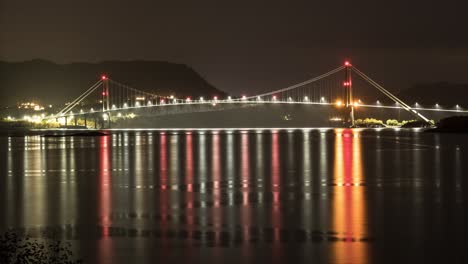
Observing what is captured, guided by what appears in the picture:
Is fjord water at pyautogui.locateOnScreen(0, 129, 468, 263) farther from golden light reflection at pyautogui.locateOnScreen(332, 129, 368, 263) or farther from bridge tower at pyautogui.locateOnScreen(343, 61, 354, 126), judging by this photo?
bridge tower at pyautogui.locateOnScreen(343, 61, 354, 126)

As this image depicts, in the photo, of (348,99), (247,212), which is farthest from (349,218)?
(348,99)

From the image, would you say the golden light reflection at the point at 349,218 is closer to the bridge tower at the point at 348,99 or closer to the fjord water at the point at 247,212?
the fjord water at the point at 247,212

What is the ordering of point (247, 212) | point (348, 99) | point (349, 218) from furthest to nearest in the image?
Answer: 1. point (348, 99)
2. point (247, 212)
3. point (349, 218)

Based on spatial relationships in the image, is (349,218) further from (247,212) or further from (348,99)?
(348,99)

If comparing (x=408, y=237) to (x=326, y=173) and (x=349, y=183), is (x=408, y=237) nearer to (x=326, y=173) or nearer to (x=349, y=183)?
(x=349, y=183)

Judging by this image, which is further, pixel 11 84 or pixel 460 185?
pixel 11 84

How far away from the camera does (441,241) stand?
323 inches

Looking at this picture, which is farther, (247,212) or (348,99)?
(348,99)

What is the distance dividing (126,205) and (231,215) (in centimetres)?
200

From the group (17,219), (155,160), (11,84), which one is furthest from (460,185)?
(11,84)

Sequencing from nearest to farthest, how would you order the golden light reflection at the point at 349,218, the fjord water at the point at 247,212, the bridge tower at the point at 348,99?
the golden light reflection at the point at 349,218
the fjord water at the point at 247,212
the bridge tower at the point at 348,99

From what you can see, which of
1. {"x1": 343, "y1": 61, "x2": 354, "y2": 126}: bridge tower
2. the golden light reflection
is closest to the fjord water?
the golden light reflection

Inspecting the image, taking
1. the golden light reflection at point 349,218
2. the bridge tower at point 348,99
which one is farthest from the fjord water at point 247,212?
the bridge tower at point 348,99

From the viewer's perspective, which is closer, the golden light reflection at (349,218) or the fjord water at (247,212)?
the golden light reflection at (349,218)
